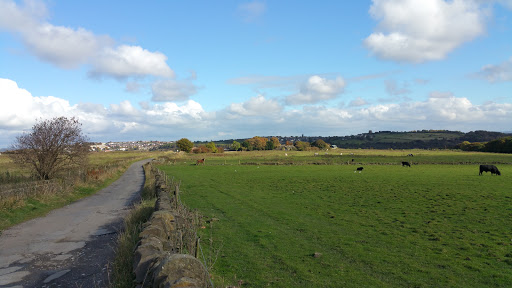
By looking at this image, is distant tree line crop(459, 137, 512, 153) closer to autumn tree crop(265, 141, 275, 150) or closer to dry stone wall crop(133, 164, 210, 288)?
autumn tree crop(265, 141, 275, 150)

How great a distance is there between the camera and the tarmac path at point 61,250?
846 centimetres

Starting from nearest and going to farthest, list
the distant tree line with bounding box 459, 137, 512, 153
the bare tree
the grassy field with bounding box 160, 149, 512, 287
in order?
the grassy field with bounding box 160, 149, 512, 287
the bare tree
the distant tree line with bounding box 459, 137, 512, 153

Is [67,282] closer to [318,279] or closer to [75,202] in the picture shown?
[318,279]

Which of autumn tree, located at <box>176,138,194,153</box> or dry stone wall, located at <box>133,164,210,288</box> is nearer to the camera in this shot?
dry stone wall, located at <box>133,164,210,288</box>

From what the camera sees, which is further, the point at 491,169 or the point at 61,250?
the point at 491,169

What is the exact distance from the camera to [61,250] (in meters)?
11.1

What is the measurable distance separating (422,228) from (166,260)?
1213 centimetres

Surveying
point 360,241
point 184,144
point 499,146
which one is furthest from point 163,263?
point 184,144

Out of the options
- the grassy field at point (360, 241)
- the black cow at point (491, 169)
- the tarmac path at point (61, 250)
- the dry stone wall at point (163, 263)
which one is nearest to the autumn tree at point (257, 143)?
the black cow at point (491, 169)

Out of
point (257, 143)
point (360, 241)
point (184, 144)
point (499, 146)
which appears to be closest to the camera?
point (360, 241)

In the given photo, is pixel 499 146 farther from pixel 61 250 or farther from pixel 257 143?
pixel 61 250

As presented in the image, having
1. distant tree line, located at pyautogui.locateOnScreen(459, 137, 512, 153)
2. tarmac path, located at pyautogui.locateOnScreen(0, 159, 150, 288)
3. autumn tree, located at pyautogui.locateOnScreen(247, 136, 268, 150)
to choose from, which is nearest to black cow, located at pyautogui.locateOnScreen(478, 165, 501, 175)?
tarmac path, located at pyautogui.locateOnScreen(0, 159, 150, 288)

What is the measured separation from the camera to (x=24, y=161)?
2694 centimetres

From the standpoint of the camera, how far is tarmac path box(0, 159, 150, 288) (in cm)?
846
